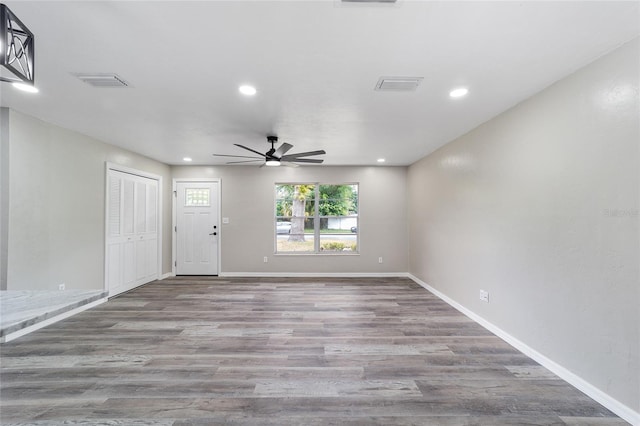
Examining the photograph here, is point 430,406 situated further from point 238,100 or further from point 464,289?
point 238,100

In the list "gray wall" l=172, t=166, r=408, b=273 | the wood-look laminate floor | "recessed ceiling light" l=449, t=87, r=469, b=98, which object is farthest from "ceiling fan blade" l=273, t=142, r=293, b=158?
"gray wall" l=172, t=166, r=408, b=273

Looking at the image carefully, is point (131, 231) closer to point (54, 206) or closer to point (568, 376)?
point (54, 206)

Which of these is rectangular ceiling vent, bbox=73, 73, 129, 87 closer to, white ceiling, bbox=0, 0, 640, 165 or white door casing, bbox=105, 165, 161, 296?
white ceiling, bbox=0, 0, 640, 165

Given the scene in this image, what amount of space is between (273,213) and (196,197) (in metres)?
1.78

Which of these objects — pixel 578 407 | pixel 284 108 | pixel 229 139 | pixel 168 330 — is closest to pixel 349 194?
pixel 229 139

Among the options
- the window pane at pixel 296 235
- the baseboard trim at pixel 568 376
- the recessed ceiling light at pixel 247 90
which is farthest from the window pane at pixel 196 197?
the baseboard trim at pixel 568 376

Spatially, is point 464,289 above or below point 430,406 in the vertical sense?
above

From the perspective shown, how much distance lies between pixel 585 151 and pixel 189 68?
3136 mm

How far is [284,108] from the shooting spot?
2.84m

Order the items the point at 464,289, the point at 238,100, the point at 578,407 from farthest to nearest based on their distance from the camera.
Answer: the point at 464,289 → the point at 238,100 → the point at 578,407

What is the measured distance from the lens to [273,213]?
603 centimetres

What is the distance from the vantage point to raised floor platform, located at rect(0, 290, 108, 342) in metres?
0.90

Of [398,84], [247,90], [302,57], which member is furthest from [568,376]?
[247,90]

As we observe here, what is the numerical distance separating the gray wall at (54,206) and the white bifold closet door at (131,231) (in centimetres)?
22
